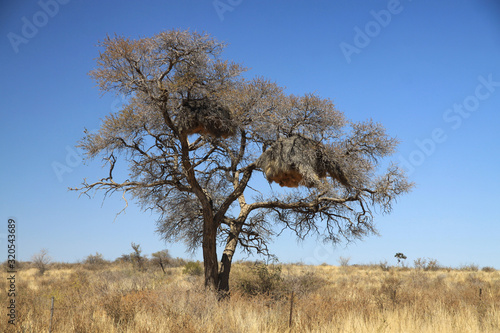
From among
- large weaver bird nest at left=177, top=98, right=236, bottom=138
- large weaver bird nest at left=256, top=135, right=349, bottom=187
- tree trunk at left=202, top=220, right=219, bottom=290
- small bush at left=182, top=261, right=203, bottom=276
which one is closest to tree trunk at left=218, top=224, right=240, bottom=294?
tree trunk at left=202, top=220, right=219, bottom=290

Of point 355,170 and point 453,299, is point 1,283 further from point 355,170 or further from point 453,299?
point 453,299

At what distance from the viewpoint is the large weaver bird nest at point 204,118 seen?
13492mm

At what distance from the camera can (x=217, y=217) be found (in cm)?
1491

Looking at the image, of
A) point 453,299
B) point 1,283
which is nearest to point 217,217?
point 453,299

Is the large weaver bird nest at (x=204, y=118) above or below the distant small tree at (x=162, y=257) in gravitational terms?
above

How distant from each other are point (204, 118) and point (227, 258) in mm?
5175

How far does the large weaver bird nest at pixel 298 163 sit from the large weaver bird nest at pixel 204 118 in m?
1.64

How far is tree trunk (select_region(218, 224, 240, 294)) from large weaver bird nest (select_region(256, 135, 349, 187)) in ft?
9.98

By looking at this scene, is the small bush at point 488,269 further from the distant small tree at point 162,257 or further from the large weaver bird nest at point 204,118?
the large weaver bird nest at point 204,118

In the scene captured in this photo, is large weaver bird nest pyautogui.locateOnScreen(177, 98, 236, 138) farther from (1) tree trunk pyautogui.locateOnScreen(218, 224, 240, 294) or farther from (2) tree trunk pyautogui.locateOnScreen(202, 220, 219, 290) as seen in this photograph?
(1) tree trunk pyautogui.locateOnScreen(218, 224, 240, 294)

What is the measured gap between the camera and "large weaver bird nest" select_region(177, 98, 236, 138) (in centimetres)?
1349

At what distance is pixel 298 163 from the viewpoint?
1272 centimetres

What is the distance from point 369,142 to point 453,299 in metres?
5.89

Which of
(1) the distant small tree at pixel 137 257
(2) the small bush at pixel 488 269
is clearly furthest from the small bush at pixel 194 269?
(2) the small bush at pixel 488 269
